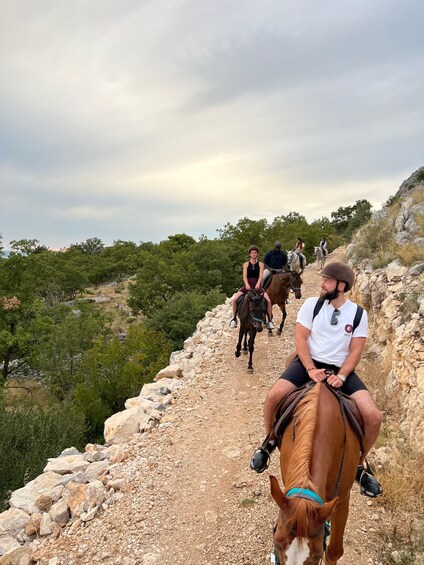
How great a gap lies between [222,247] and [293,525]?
32626mm

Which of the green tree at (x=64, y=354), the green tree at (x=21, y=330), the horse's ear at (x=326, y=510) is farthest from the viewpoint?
the green tree at (x=64, y=354)

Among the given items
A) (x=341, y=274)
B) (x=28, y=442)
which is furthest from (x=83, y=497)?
(x=28, y=442)

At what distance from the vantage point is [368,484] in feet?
11.7

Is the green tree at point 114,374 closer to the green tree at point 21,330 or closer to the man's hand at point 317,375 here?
the green tree at point 21,330

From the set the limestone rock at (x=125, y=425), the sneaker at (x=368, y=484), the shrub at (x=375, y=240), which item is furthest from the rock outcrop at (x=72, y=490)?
the shrub at (x=375, y=240)

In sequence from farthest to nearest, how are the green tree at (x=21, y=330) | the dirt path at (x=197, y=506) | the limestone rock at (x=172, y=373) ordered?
the green tree at (x=21, y=330) < the limestone rock at (x=172, y=373) < the dirt path at (x=197, y=506)

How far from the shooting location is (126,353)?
65.8 feet

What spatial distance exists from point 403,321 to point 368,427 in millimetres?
4212

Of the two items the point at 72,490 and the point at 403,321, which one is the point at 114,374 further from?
the point at 403,321

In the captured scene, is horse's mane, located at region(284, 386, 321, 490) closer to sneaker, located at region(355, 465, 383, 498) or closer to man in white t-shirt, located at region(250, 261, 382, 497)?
man in white t-shirt, located at region(250, 261, 382, 497)

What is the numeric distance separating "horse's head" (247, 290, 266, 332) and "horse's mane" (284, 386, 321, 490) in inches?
207

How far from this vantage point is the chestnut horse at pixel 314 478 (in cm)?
224

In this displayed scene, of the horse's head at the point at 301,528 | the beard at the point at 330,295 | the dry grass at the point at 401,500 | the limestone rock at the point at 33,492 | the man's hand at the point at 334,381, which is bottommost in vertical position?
the limestone rock at the point at 33,492

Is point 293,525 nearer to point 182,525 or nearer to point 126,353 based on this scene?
point 182,525
